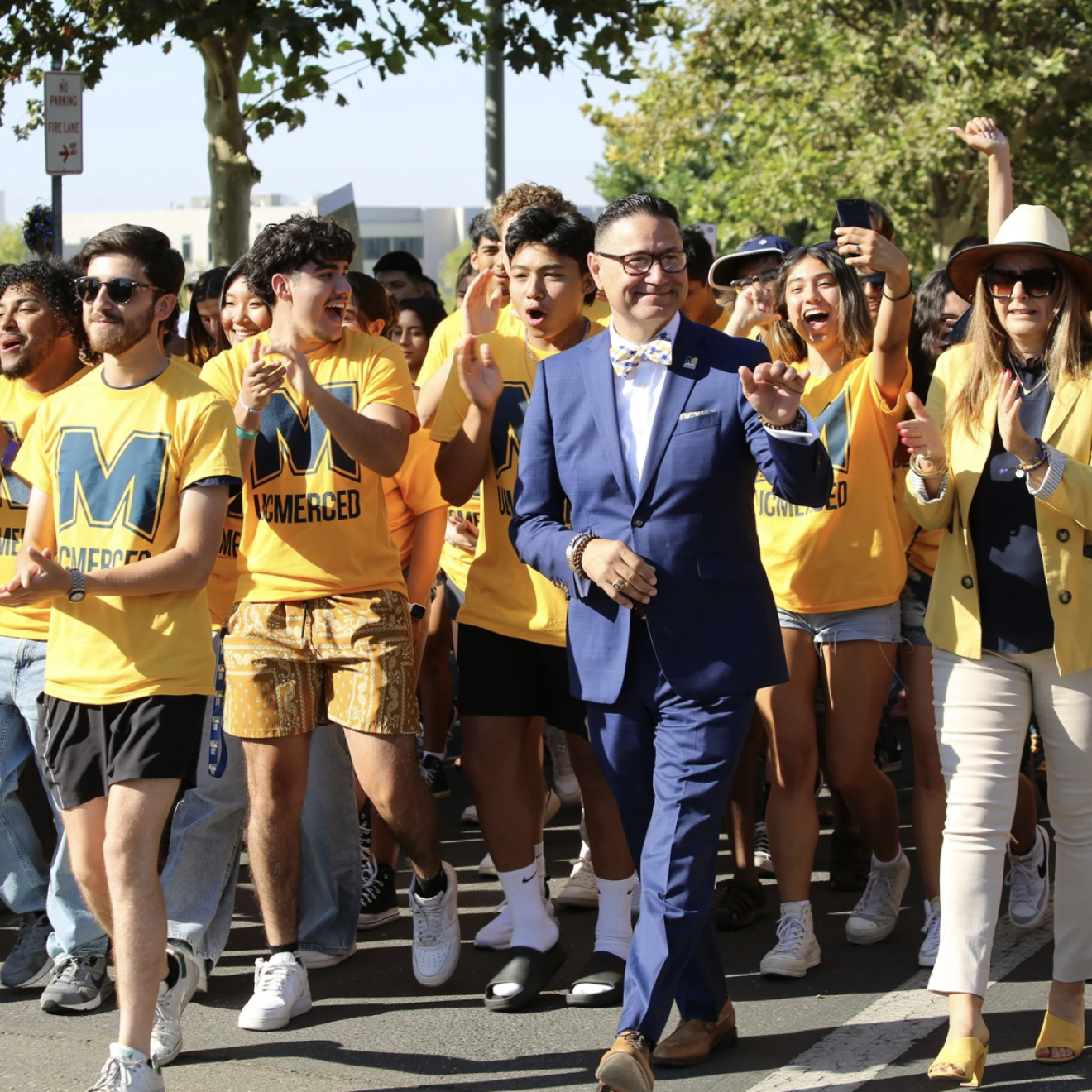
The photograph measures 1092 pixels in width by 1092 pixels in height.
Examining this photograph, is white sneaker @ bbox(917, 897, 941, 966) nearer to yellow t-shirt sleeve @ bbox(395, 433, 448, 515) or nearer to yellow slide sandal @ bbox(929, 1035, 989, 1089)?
yellow slide sandal @ bbox(929, 1035, 989, 1089)

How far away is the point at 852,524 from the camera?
5.48 m

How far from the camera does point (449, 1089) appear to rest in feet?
14.5

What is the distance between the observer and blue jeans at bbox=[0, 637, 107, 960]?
5.16 metres

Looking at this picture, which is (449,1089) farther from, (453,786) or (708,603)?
(453,786)

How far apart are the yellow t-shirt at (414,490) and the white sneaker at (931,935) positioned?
2333 mm

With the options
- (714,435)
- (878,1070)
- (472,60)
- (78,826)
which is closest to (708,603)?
(714,435)

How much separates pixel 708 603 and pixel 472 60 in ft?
29.9

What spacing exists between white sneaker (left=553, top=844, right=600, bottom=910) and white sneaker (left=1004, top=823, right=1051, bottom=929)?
1530mm

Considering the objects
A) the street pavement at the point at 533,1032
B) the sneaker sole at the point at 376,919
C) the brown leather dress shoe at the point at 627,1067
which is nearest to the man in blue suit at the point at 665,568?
the brown leather dress shoe at the point at 627,1067

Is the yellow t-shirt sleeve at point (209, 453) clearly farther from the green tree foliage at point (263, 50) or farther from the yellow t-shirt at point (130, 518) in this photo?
the green tree foliage at point (263, 50)

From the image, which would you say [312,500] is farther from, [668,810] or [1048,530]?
[1048,530]

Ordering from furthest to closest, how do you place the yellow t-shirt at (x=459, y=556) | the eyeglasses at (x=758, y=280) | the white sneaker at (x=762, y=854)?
the yellow t-shirt at (x=459, y=556) → the white sneaker at (x=762, y=854) → the eyeglasses at (x=758, y=280)

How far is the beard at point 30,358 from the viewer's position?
18.0 ft

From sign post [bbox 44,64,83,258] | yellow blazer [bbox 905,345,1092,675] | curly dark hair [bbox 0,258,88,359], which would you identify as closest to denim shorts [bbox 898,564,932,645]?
yellow blazer [bbox 905,345,1092,675]
